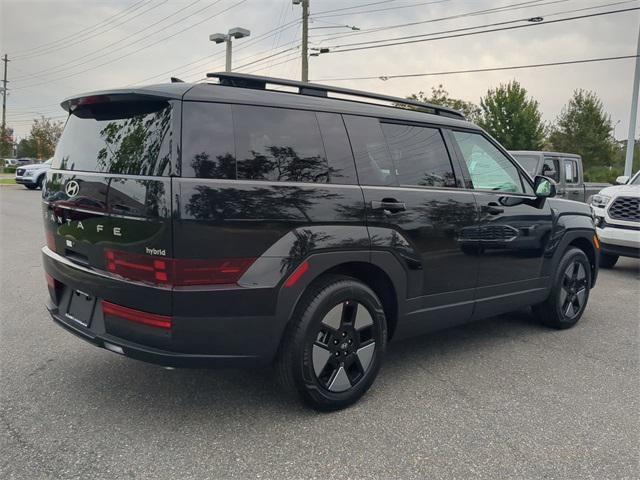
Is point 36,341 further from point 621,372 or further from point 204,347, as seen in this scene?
point 621,372

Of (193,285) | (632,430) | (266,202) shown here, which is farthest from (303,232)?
(632,430)

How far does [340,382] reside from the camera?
10.7 feet

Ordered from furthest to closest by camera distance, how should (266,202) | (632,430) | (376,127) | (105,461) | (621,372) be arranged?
(621,372), (376,127), (632,430), (266,202), (105,461)

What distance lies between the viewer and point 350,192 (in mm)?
3248

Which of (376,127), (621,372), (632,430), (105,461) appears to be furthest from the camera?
(621,372)

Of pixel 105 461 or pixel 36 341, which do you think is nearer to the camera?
pixel 105 461

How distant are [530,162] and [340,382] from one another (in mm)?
9178

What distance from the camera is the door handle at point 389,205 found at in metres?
3.37

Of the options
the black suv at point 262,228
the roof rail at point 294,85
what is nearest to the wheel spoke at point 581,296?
the black suv at point 262,228

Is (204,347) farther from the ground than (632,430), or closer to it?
farther from the ground

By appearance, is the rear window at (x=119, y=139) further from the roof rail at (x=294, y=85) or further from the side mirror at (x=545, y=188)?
the side mirror at (x=545, y=188)

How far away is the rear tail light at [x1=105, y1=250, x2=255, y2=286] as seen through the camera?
2.67 meters

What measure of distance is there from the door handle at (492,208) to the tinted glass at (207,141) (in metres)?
2.20

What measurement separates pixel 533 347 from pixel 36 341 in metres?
4.25
